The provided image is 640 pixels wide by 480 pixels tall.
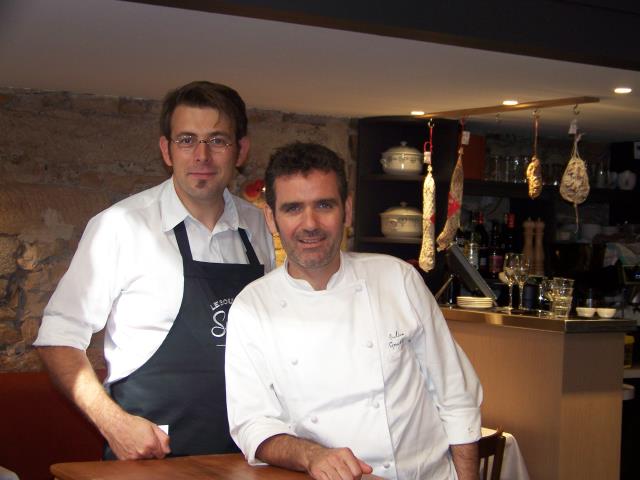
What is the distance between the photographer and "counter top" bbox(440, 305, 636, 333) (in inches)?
163

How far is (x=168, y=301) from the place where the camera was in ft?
7.95

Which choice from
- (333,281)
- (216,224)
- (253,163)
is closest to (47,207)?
(253,163)

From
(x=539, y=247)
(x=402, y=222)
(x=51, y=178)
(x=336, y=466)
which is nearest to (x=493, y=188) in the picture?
(x=539, y=247)

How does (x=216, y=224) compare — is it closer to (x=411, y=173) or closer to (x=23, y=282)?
(x=23, y=282)

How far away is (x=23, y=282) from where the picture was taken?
4.79 meters

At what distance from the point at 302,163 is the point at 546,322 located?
2389 millimetres

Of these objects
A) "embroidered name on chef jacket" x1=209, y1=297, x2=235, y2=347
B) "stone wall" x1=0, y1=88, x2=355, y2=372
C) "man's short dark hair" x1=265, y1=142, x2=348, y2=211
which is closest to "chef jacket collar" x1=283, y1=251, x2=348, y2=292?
"man's short dark hair" x1=265, y1=142, x2=348, y2=211

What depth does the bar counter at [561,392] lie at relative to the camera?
4.16 meters

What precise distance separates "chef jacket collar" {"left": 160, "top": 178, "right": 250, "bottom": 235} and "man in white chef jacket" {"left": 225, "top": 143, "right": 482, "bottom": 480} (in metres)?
0.36

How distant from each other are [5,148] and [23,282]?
0.69 metres

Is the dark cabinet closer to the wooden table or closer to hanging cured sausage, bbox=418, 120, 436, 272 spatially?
hanging cured sausage, bbox=418, 120, 436, 272

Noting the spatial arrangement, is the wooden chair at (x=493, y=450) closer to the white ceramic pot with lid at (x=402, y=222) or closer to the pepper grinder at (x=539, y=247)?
the white ceramic pot with lid at (x=402, y=222)

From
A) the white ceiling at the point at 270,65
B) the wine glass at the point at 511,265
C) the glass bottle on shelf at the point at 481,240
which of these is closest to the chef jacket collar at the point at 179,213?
the white ceiling at the point at 270,65

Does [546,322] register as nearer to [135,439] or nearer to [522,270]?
[522,270]
